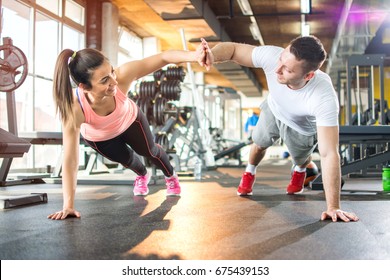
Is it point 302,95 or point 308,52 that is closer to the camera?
point 308,52

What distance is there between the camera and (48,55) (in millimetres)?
6750

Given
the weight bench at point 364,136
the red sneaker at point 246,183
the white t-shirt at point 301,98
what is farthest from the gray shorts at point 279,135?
the weight bench at point 364,136

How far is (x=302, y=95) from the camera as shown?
186 cm

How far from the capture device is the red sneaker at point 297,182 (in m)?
2.82

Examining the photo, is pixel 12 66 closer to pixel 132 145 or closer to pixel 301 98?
pixel 132 145

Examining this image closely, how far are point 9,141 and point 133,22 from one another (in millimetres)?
6988

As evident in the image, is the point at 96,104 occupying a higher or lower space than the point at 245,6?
lower

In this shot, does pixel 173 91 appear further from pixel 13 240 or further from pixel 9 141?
pixel 13 240

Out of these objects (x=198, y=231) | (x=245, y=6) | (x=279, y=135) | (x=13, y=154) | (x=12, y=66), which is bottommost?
(x=198, y=231)

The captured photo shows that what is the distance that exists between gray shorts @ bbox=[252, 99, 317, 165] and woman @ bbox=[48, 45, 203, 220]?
0.63 metres

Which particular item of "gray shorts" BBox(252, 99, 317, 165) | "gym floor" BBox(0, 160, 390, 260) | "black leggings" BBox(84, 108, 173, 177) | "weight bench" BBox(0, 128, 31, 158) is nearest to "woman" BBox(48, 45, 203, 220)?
"black leggings" BBox(84, 108, 173, 177)

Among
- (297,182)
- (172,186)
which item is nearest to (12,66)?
(172,186)

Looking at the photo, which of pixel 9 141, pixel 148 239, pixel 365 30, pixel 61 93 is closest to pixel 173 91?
pixel 9 141

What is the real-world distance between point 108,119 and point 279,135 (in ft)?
3.12
